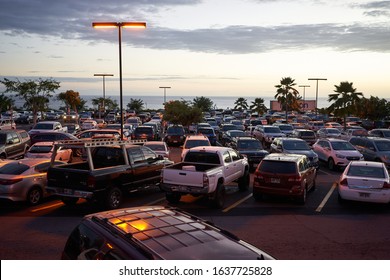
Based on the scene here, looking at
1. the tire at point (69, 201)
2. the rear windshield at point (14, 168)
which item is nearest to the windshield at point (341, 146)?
the tire at point (69, 201)

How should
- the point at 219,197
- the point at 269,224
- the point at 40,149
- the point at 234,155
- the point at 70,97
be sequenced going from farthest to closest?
the point at 70,97
the point at 40,149
the point at 234,155
the point at 219,197
the point at 269,224

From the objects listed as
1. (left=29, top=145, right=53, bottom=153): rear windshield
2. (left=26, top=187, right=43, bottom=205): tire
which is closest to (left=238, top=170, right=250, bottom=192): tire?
(left=26, top=187, right=43, bottom=205): tire

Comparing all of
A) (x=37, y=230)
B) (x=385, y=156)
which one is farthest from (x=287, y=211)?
(x=385, y=156)

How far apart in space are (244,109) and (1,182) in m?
92.7

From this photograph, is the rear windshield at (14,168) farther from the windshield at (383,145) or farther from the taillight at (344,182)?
the windshield at (383,145)

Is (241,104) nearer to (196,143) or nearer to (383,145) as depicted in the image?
(383,145)

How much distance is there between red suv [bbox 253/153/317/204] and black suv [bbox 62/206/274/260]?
8.33 meters

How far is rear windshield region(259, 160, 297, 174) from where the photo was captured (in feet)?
46.5

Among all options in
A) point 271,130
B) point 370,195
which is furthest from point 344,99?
point 370,195

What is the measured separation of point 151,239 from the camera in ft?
16.9

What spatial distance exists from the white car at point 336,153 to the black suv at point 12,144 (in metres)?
17.3

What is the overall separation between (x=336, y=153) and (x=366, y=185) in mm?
9096

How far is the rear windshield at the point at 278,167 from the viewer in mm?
14172

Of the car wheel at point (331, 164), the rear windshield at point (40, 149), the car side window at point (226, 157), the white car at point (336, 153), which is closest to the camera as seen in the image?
the car side window at point (226, 157)
